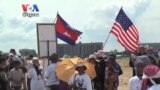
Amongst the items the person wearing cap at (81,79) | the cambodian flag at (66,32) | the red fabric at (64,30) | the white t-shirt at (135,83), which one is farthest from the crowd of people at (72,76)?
the red fabric at (64,30)

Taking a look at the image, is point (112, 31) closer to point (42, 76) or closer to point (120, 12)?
point (120, 12)

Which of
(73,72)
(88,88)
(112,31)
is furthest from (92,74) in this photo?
(112,31)

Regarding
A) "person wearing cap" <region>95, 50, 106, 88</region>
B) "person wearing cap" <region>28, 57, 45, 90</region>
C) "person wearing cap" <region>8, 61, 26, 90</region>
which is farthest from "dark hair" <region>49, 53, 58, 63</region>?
"person wearing cap" <region>95, 50, 106, 88</region>

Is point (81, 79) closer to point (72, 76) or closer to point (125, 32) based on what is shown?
point (72, 76)

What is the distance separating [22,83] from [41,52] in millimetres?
1803

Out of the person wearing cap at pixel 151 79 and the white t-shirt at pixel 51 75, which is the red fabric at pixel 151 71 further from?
the white t-shirt at pixel 51 75

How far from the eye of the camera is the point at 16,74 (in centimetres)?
1666

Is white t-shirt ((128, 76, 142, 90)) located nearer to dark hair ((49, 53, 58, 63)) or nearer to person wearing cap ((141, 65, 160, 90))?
person wearing cap ((141, 65, 160, 90))

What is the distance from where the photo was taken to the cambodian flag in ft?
73.6

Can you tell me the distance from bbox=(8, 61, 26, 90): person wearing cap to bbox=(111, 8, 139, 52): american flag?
4.59m

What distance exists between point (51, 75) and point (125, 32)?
553cm

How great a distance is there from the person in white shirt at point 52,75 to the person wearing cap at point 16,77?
91cm

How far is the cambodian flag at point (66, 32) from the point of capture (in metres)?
22.4

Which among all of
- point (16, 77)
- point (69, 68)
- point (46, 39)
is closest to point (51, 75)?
→ point (16, 77)
